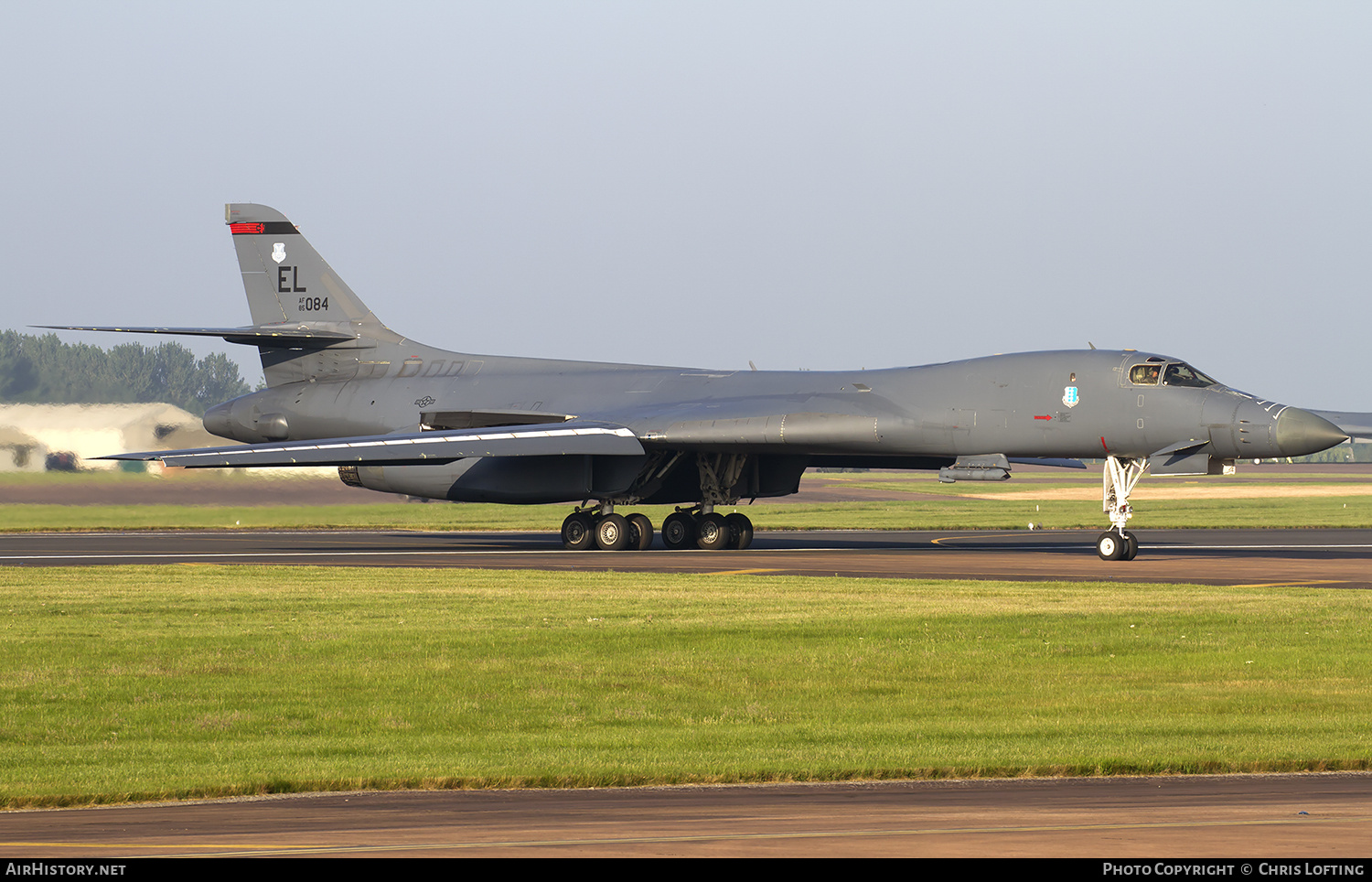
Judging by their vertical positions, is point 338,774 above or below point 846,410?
below

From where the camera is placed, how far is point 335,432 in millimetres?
35312

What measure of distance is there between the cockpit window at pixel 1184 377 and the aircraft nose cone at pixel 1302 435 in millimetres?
1463

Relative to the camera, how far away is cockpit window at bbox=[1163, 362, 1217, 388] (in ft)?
87.6

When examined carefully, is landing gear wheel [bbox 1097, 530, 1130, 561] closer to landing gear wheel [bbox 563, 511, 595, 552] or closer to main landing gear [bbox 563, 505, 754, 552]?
main landing gear [bbox 563, 505, 754, 552]

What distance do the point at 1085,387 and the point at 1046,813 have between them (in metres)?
20.9

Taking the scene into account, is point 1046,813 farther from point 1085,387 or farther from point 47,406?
point 47,406

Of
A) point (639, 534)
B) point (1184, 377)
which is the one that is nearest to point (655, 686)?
point (1184, 377)

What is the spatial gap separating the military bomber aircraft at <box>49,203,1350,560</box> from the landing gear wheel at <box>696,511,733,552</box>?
0.16 ft

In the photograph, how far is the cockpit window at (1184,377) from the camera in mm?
26703


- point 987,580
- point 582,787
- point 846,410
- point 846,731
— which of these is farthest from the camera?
point 846,410

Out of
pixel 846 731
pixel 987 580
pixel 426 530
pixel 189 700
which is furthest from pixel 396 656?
pixel 426 530

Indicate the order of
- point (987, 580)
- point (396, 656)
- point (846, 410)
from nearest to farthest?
1. point (396, 656)
2. point (987, 580)
3. point (846, 410)

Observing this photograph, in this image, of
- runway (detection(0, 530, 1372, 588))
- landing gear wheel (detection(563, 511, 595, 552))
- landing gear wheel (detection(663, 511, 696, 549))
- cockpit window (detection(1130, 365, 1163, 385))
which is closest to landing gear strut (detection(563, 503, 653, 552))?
landing gear wheel (detection(563, 511, 595, 552))

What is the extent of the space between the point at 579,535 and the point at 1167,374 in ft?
38.2
